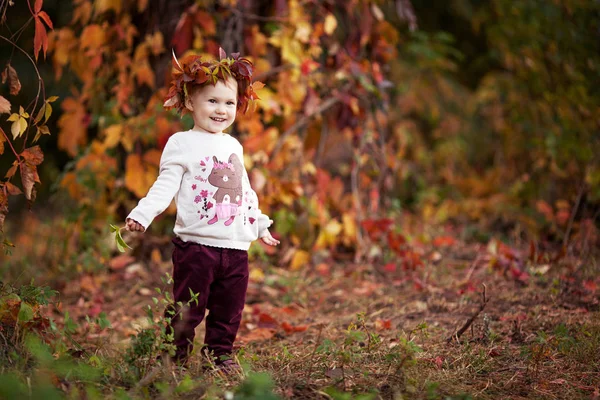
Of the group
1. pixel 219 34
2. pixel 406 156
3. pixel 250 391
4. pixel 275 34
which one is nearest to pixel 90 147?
pixel 219 34

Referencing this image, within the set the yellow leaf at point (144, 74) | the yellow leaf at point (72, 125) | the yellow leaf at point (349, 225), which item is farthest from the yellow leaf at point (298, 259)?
the yellow leaf at point (72, 125)

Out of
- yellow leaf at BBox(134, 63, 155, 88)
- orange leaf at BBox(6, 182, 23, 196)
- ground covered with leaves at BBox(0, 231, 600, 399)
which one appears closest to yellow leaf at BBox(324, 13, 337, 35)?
yellow leaf at BBox(134, 63, 155, 88)

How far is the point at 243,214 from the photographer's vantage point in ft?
7.88

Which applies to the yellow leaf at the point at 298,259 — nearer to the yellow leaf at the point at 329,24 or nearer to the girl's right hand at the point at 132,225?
the yellow leaf at the point at 329,24

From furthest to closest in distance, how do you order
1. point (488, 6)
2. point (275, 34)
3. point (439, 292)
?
point (488, 6), point (275, 34), point (439, 292)

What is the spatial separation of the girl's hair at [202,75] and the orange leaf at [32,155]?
48 cm

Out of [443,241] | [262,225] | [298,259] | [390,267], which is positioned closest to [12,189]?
[262,225]

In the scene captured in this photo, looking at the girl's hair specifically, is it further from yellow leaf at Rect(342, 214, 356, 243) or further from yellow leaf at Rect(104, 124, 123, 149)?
yellow leaf at Rect(342, 214, 356, 243)

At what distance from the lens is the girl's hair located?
7.57 ft

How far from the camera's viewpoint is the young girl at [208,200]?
230 cm

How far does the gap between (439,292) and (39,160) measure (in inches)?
86.8

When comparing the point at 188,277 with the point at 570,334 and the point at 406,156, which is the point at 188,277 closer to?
the point at 570,334

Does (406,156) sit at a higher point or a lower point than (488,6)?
lower

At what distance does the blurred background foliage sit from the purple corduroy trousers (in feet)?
4.69
